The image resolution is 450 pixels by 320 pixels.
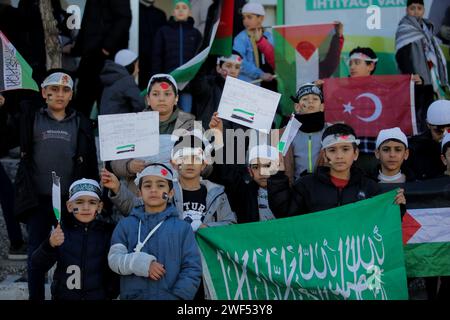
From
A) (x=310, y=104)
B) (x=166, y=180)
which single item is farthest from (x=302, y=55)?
(x=166, y=180)

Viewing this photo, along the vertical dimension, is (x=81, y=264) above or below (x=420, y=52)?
below

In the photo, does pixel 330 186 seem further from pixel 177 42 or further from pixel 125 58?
pixel 177 42

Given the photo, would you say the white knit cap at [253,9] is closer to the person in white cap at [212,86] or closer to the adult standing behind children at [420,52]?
the person in white cap at [212,86]

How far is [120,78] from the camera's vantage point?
8883 millimetres

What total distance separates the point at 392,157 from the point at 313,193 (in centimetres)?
90

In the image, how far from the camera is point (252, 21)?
10234 mm

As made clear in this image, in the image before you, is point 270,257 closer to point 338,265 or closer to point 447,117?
point 338,265

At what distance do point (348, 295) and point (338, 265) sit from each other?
0.75ft

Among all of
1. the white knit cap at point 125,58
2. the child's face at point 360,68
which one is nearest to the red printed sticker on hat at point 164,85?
the white knit cap at point 125,58

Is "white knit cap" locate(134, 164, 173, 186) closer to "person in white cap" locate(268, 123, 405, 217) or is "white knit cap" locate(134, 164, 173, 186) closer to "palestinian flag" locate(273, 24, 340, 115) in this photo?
"person in white cap" locate(268, 123, 405, 217)

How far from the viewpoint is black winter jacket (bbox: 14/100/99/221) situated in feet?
24.5

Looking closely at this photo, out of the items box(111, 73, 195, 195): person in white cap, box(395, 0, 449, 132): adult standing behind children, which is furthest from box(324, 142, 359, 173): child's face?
box(395, 0, 449, 132): adult standing behind children

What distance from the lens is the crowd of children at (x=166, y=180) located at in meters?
6.52

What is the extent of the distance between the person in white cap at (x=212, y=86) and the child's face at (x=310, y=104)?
1.04m
